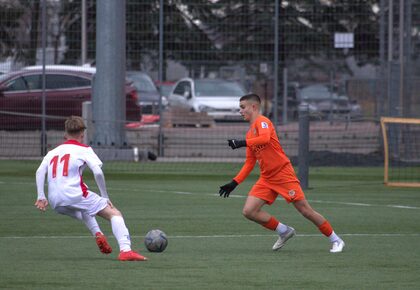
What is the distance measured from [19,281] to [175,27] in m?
19.7

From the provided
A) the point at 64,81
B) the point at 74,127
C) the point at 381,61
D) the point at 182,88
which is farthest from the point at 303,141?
the point at 182,88

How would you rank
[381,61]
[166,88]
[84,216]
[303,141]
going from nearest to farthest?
[84,216] → [303,141] → [381,61] → [166,88]

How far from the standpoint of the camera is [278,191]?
12.1 m

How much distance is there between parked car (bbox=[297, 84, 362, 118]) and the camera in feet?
106

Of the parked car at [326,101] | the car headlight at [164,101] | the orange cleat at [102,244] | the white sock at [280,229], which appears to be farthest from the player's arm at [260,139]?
the parked car at [326,101]

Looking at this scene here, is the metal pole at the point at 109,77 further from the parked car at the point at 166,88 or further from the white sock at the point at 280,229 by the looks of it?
the white sock at the point at 280,229

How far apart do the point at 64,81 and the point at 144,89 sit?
2.94 metres

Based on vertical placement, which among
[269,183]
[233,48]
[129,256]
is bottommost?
[129,256]

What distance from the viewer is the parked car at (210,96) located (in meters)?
31.2

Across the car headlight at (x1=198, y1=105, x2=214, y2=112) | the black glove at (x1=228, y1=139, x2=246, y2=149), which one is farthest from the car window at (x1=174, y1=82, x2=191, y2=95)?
the black glove at (x1=228, y1=139, x2=246, y2=149)

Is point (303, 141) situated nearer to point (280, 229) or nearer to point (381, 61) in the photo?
point (280, 229)

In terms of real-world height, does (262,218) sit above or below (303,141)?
below

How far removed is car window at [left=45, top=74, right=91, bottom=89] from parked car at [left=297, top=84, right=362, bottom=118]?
6.61m

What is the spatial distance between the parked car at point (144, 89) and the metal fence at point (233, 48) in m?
0.42
